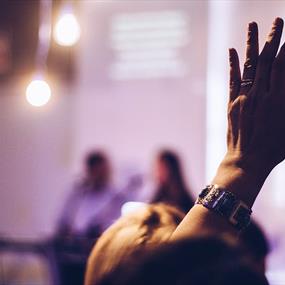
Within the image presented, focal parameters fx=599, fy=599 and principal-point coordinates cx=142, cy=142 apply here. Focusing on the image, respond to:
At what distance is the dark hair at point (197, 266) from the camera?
573mm

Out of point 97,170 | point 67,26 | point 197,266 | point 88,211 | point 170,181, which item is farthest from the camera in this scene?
point 97,170

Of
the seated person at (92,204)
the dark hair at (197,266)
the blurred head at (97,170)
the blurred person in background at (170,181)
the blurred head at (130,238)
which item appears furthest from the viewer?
the blurred head at (97,170)

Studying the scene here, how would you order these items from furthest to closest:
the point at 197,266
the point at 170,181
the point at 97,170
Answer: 1. the point at 97,170
2. the point at 170,181
3. the point at 197,266

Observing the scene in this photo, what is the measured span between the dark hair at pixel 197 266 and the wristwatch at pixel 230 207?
19 cm

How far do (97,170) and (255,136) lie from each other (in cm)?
418

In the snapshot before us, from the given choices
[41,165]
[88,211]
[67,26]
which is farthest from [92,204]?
[41,165]

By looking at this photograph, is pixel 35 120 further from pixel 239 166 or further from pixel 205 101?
pixel 239 166

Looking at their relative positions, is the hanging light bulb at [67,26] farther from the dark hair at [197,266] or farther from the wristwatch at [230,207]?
the dark hair at [197,266]

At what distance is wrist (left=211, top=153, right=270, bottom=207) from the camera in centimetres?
81

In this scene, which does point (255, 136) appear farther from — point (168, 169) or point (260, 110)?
point (168, 169)

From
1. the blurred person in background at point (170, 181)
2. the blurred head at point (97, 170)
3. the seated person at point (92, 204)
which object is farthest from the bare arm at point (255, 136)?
the blurred head at point (97, 170)

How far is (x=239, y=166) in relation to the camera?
829mm

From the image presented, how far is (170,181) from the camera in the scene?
4.65 meters

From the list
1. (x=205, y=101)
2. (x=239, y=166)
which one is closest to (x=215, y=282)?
(x=239, y=166)
